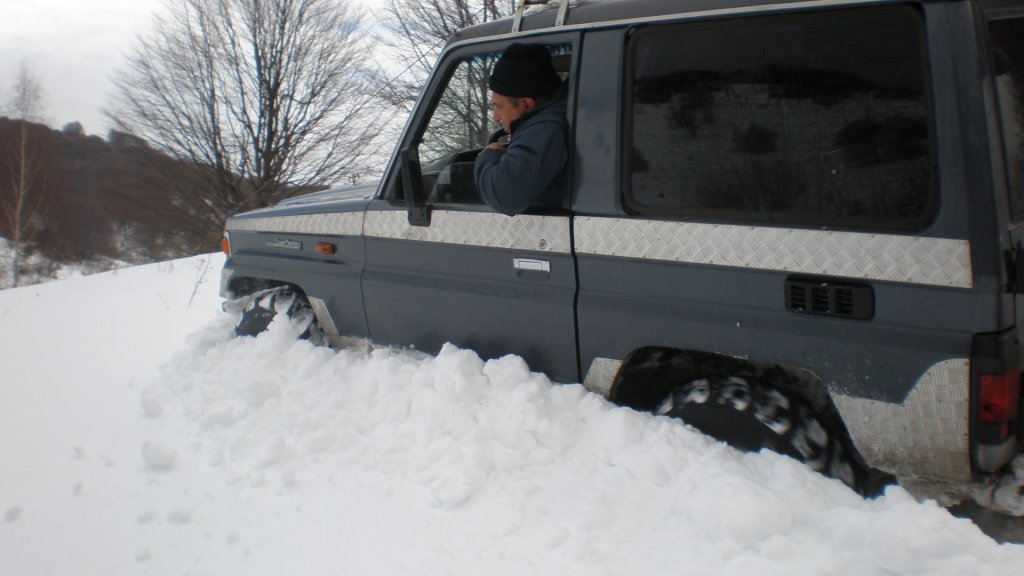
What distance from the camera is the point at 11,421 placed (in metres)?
3.75

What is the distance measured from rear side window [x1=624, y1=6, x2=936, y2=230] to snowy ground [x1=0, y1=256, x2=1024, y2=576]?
0.85 meters

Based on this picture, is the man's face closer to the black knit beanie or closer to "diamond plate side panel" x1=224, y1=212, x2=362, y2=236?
the black knit beanie

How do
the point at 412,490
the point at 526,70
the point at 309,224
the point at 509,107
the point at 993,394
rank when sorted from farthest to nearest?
the point at 309,224, the point at 509,107, the point at 526,70, the point at 412,490, the point at 993,394

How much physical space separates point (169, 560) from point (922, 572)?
90.9 inches

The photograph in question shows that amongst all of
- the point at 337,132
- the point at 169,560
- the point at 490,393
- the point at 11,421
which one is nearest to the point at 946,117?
the point at 490,393

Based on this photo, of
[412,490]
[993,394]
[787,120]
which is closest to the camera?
[993,394]

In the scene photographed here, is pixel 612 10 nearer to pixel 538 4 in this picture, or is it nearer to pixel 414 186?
pixel 538 4

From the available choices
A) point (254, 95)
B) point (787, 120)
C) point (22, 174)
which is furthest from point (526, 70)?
point (22, 174)

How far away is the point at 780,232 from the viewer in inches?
91.0

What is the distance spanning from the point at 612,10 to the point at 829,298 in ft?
4.40

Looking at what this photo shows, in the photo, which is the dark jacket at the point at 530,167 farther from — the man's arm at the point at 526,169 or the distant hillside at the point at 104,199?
the distant hillside at the point at 104,199

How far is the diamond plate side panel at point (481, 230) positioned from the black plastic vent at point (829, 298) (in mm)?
874

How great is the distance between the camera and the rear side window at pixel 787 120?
6.93 ft

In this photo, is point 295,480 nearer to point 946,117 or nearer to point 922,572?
point 922,572
